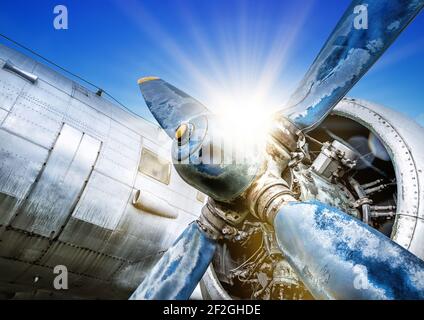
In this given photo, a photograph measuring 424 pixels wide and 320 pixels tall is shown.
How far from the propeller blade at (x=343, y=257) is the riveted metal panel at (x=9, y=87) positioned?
3703 millimetres

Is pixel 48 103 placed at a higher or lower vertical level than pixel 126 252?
higher

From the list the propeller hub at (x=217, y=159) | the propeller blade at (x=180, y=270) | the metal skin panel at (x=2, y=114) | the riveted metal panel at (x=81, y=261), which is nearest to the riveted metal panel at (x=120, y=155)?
the riveted metal panel at (x=81, y=261)

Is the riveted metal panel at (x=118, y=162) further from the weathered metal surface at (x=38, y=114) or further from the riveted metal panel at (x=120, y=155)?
the weathered metal surface at (x=38, y=114)

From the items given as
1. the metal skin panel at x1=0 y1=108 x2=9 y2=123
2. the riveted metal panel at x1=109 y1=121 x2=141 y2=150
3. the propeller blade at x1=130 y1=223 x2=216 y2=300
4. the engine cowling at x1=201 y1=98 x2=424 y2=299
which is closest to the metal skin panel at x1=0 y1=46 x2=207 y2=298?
the riveted metal panel at x1=109 y1=121 x2=141 y2=150

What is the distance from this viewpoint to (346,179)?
178 inches

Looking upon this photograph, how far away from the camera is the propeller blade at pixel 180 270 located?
2.39 m

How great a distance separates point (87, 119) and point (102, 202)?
1.36 metres

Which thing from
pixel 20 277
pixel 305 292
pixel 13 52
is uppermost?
pixel 13 52

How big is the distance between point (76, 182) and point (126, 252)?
1.44m

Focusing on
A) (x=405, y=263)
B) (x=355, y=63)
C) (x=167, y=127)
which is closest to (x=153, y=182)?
(x=167, y=127)

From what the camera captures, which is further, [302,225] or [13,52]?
[13,52]

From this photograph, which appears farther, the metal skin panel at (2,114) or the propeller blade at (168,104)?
the metal skin panel at (2,114)

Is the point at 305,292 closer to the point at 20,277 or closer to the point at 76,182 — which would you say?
the point at 76,182

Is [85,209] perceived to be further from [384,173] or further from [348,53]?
[384,173]
